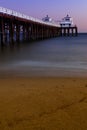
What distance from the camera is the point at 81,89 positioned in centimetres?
702

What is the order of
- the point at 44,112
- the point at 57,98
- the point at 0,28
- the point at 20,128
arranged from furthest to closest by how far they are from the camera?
the point at 0,28 → the point at 57,98 → the point at 44,112 → the point at 20,128

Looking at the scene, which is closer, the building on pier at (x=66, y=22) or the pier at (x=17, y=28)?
the pier at (x=17, y=28)

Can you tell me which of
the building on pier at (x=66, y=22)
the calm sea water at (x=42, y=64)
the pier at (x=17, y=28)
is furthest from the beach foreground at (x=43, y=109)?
the building on pier at (x=66, y=22)

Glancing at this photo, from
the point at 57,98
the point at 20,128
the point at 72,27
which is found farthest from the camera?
the point at 72,27

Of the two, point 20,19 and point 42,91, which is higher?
point 20,19

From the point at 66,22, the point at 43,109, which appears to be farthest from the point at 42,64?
the point at 66,22

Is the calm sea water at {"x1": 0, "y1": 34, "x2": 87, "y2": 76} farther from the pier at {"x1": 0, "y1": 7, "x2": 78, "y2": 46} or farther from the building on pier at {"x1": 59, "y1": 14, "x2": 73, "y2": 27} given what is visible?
the building on pier at {"x1": 59, "y1": 14, "x2": 73, "y2": 27}

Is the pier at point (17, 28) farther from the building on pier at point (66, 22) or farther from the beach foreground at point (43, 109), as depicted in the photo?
the beach foreground at point (43, 109)

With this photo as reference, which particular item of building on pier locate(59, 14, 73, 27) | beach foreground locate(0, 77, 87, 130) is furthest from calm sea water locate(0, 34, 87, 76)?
building on pier locate(59, 14, 73, 27)

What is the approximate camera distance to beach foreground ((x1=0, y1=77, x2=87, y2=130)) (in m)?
4.55

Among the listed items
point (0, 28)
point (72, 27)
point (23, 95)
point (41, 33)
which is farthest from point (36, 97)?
point (72, 27)

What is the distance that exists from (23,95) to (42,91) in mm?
592

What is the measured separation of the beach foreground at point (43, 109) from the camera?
14.9ft

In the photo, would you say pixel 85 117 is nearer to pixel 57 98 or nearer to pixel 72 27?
pixel 57 98
